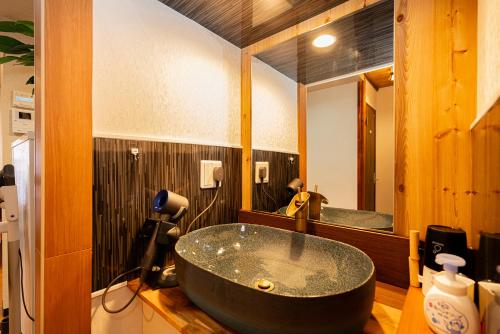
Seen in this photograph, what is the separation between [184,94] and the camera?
990 mm

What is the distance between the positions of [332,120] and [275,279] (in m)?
0.73

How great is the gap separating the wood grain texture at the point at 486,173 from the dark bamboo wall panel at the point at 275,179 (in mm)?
639

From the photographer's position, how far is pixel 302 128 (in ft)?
3.67

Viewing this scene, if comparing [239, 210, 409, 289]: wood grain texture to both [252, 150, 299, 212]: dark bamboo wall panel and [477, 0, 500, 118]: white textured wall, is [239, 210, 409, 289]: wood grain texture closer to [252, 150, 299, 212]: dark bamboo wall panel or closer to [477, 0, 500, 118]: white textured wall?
[252, 150, 299, 212]: dark bamboo wall panel

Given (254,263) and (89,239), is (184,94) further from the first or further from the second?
(254,263)

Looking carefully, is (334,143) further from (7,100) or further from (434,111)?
(7,100)

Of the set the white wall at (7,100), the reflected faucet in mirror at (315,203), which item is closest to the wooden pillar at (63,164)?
the reflected faucet in mirror at (315,203)

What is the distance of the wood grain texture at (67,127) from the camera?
61 centimetres

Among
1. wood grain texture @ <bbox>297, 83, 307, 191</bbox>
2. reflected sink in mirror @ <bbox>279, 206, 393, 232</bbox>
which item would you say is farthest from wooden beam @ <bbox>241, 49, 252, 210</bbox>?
reflected sink in mirror @ <bbox>279, 206, 393, 232</bbox>

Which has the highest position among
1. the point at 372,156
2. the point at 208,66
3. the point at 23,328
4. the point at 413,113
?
the point at 208,66

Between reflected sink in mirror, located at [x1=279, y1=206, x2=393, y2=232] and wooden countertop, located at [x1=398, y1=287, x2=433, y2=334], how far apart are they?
220 millimetres

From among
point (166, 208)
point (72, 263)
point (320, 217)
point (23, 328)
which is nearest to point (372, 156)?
point (320, 217)

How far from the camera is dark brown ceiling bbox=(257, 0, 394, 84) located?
0.83 meters

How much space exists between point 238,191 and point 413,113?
83 cm
